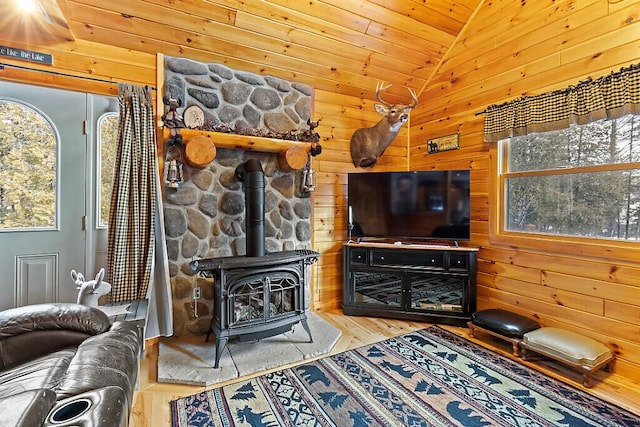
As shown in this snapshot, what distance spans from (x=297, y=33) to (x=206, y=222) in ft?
6.54

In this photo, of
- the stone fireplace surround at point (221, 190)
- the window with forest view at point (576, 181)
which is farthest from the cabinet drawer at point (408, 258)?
the stone fireplace surround at point (221, 190)

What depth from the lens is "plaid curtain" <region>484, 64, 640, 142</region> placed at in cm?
216

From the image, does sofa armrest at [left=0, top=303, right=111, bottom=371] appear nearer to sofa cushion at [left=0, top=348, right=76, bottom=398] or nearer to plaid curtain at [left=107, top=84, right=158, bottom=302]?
sofa cushion at [left=0, top=348, right=76, bottom=398]

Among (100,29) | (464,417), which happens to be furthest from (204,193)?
(464,417)

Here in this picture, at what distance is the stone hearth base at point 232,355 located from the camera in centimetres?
221

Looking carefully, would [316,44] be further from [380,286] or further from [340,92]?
[380,286]

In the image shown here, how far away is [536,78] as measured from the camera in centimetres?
276

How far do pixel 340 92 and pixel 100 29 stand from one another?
7.62ft

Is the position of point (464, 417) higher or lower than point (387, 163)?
lower

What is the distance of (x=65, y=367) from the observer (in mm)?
1425

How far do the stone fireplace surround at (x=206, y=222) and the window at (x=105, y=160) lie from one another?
19.1 inches

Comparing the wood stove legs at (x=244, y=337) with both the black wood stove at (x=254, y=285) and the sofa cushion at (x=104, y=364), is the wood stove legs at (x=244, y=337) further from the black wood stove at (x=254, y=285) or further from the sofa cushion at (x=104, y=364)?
the sofa cushion at (x=104, y=364)

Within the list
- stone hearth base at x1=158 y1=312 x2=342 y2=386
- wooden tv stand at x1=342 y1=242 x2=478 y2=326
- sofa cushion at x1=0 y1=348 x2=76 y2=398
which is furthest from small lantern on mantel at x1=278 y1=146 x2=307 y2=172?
sofa cushion at x1=0 y1=348 x2=76 y2=398

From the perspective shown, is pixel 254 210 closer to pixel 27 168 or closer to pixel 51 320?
pixel 51 320
